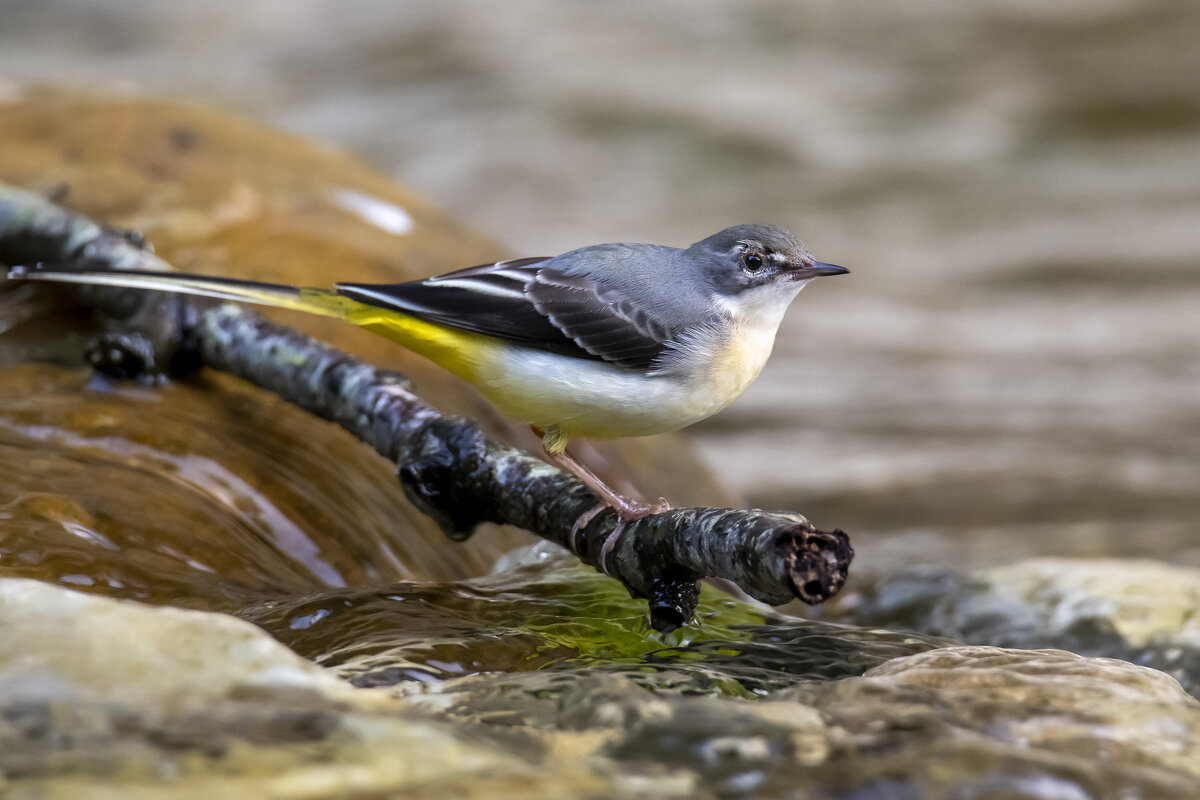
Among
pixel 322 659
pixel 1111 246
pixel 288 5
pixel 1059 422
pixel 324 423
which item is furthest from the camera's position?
pixel 288 5

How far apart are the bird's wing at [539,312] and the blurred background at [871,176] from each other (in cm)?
498

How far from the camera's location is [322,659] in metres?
3.15

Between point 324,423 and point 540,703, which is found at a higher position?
point 324,423

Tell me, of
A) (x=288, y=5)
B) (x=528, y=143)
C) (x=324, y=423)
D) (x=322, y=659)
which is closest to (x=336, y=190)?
(x=324, y=423)

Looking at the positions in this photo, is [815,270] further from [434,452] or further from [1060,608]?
[1060,608]

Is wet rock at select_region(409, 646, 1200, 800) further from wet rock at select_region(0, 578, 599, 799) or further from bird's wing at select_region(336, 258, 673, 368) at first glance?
bird's wing at select_region(336, 258, 673, 368)

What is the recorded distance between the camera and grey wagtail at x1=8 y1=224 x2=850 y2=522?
13.4 feet

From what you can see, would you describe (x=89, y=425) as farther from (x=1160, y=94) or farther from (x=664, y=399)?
(x=1160, y=94)

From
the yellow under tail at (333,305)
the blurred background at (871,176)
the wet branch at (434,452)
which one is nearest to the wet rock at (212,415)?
the wet branch at (434,452)

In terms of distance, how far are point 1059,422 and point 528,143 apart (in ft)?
35.3

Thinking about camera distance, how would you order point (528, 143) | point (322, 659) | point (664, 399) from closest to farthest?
point (322, 659)
point (664, 399)
point (528, 143)

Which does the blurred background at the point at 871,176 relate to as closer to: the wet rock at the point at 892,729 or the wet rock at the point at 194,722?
the wet rock at the point at 892,729

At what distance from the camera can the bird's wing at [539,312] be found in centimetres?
413

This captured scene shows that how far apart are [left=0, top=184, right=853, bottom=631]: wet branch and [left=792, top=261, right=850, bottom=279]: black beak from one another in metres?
1.21
